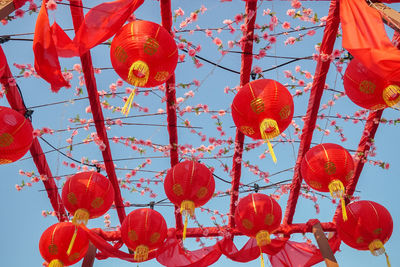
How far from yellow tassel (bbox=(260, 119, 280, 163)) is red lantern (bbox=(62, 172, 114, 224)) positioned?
2282 mm

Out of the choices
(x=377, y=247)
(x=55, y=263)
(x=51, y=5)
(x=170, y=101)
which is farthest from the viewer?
(x=170, y=101)

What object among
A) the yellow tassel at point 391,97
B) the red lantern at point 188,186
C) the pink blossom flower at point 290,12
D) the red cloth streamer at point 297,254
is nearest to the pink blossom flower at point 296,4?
the pink blossom flower at point 290,12

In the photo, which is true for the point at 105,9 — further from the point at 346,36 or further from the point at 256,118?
the point at 346,36

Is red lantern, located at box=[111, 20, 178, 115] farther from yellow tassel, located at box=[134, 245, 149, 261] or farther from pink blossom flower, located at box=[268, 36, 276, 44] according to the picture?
yellow tassel, located at box=[134, 245, 149, 261]

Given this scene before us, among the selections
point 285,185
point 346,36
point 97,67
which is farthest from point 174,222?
point 346,36

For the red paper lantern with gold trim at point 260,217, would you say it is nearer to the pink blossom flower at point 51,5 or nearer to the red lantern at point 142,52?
the red lantern at point 142,52

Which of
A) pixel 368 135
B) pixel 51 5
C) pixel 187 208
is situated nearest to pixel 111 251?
pixel 187 208

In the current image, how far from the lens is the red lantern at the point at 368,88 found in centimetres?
346

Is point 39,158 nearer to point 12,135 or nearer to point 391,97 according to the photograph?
point 12,135

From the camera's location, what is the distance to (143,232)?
4969mm

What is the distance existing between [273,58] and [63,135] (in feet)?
12.0

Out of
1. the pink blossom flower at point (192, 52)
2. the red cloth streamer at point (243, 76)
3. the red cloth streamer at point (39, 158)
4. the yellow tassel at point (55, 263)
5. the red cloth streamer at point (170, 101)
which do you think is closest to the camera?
the red cloth streamer at point (170, 101)

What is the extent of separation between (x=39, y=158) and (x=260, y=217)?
365cm

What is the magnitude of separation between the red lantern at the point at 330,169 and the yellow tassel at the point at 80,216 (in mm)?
2733
